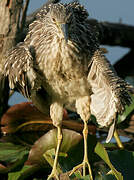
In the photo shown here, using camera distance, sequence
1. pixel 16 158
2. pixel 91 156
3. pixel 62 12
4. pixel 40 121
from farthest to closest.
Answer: pixel 40 121 → pixel 16 158 → pixel 91 156 → pixel 62 12

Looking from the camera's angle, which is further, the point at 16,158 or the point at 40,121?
the point at 40,121

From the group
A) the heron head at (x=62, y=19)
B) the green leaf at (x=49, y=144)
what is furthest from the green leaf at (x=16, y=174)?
the heron head at (x=62, y=19)

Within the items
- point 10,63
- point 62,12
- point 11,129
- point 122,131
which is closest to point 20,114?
point 11,129

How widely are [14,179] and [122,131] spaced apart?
1.74m

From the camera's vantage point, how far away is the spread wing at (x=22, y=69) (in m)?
4.08

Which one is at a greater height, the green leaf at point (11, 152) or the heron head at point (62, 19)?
the heron head at point (62, 19)

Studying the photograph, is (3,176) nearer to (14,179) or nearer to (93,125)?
(14,179)

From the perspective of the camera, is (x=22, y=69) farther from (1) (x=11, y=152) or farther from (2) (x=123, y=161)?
(1) (x=11, y=152)

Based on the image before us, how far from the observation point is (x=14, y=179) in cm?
464

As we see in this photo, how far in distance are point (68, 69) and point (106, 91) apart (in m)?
0.35

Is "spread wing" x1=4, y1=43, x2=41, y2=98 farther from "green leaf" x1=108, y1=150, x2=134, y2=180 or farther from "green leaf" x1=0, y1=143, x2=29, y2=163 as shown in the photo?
"green leaf" x1=0, y1=143, x2=29, y2=163

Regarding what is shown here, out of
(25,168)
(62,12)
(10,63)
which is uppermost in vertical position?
(62,12)

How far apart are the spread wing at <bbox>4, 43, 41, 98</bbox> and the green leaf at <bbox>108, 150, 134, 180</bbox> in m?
0.83

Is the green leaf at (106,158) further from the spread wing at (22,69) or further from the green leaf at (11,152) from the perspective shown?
the green leaf at (11,152)
